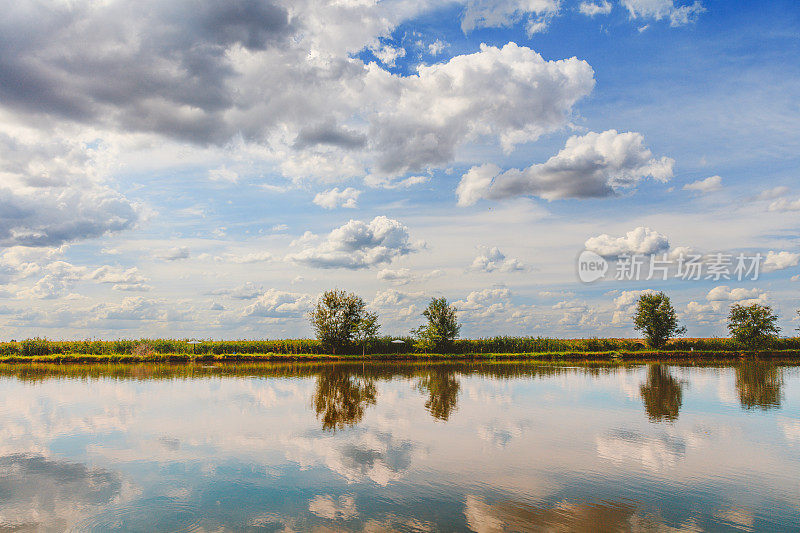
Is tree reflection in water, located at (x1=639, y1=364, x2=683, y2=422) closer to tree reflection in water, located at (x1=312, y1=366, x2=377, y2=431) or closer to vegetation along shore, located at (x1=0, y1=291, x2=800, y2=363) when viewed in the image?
tree reflection in water, located at (x1=312, y1=366, x2=377, y2=431)

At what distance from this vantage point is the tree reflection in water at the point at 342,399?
64.2 ft

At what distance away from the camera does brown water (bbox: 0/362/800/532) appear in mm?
9945

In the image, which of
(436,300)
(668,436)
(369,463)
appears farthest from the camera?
(436,300)

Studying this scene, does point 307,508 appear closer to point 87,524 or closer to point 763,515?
point 87,524

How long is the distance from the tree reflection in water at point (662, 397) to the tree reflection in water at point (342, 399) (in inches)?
517

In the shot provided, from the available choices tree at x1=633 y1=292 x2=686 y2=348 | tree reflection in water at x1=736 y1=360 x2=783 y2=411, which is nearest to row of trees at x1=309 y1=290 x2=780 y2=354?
A: tree at x1=633 y1=292 x2=686 y2=348

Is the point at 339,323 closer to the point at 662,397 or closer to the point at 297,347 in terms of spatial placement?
the point at 297,347

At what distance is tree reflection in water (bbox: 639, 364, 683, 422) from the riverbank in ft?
78.6

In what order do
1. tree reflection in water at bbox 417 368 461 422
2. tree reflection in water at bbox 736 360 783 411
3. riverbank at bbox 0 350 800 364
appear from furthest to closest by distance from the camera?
riverbank at bbox 0 350 800 364 < tree reflection in water at bbox 736 360 783 411 < tree reflection in water at bbox 417 368 461 422

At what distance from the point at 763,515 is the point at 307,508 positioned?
1006 cm

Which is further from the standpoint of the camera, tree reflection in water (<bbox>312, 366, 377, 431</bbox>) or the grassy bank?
the grassy bank

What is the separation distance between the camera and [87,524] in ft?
31.5

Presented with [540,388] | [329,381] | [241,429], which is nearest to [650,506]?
[241,429]

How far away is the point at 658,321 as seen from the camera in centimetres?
6744
